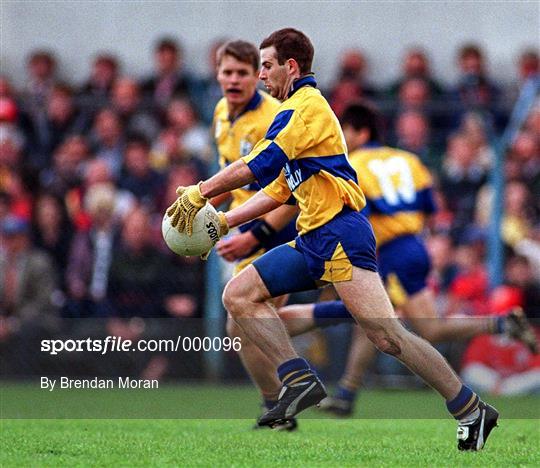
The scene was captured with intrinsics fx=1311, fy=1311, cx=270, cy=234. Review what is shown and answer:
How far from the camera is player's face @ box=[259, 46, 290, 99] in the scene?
7.39 m

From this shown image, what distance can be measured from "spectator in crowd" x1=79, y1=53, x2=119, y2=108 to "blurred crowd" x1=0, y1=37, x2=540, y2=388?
0.86 meters

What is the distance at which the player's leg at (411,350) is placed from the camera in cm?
707

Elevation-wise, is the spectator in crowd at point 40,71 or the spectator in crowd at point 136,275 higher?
the spectator in crowd at point 40,71

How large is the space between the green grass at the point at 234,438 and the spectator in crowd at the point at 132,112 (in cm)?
401

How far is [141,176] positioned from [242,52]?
19.1 feet

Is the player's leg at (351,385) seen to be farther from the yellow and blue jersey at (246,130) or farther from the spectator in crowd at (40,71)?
the spectator in crowd at (40,71)

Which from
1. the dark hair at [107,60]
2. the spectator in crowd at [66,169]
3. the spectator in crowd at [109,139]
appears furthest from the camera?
the dark hair at [107,60]

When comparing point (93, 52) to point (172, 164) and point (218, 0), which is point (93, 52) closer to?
point (218, 0)

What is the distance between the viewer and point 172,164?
14.4m

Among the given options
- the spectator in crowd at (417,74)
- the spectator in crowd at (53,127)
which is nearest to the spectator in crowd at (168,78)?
the spectator in crowd at (53,127)

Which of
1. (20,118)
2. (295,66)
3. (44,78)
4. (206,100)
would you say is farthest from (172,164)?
(295,66)

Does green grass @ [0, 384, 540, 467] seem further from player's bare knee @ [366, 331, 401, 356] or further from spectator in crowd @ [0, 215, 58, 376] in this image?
spectator in crowd @ [0, 215, 58, 376]

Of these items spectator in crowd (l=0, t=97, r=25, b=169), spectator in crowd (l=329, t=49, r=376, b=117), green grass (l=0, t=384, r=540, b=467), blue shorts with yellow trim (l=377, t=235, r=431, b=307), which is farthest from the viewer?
spectator in crowd (l=329, t=49, r=376, b=117)

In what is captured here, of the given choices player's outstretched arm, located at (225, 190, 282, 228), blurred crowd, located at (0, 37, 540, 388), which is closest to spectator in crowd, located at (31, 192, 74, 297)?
blurred crowd, located at (0, 37, 540, 388)
